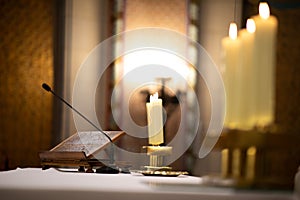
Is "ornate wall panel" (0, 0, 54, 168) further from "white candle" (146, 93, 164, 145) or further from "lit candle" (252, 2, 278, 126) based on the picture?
"lit candle" (252, 2, 278, 126)

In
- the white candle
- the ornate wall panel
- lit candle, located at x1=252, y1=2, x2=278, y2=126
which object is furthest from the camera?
the ornate wall panel

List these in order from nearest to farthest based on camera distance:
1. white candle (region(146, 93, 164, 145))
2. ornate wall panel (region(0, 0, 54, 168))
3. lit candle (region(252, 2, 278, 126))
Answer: lit candle (region(252, 2, 278, 126)) → white candle (region(146, 93, 164, 145)) → ornate wall panel (region(0, 0, 54, 168))

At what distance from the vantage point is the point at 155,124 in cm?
182

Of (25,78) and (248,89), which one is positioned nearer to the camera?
(248,89)

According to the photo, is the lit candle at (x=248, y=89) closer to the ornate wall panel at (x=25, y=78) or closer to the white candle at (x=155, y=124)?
the white candle at (x=155, y=124)

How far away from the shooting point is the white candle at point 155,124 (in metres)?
1.80

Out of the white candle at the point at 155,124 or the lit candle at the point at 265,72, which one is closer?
the lit candle at the point at 265,72

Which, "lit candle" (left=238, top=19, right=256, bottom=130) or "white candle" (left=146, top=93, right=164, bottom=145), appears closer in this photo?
"lit candle" (left=238, top=19, right=256, bottom=130)

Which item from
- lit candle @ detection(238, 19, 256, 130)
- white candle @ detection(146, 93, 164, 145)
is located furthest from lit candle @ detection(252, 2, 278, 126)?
white candle @ detection(146, 93, 164, 145)

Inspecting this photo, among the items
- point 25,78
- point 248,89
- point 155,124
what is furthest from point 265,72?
point 25,78

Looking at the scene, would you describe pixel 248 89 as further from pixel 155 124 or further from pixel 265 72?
pixel 155 124

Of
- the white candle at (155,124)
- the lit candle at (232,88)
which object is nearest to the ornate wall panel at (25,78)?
the white candle at (155,124)

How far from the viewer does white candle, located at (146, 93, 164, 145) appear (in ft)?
5.90

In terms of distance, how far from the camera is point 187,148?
13.3 ft
